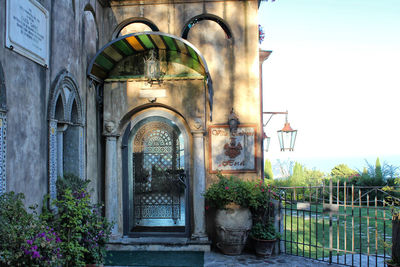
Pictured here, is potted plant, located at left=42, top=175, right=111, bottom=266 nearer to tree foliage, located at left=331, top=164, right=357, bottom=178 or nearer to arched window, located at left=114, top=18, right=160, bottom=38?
arched window, located at left=114, top=18, right=160, bottom=38

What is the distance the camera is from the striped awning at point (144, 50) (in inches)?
251

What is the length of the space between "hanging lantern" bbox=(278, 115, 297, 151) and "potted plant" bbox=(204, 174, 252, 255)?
10.4 feet

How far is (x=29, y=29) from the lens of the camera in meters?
4.48

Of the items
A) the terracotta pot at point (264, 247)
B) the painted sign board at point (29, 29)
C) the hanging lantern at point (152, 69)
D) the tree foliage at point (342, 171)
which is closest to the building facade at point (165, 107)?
the hanging lantern at point (152, 69)

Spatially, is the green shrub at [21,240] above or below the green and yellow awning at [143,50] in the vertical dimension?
below

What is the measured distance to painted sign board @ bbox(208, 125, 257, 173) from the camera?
23.5 ft

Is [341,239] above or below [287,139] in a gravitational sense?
below

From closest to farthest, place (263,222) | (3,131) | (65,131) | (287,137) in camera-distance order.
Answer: (3,131) → (65,131) → (263,222) → (287,137)

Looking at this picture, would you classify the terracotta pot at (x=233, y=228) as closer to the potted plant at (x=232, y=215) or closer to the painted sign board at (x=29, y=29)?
the potted plant at (x=232, y=215)

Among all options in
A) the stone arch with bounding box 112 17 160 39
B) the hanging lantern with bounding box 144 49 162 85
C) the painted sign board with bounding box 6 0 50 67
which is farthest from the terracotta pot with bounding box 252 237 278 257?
the stone arch with bounding box 112 17 160 39

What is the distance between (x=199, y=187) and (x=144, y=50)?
3056mm

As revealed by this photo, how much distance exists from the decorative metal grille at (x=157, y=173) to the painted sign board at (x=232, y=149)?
2.77ft

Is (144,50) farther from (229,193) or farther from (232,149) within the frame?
(229,193)

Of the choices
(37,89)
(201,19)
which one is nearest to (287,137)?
(201,19)
